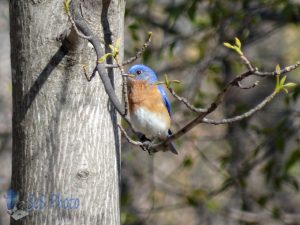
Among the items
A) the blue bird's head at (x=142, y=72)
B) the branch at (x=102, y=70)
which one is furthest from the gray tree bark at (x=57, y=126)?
the blue bird's head at (x=142, y=72)

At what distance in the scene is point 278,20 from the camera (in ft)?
21.8

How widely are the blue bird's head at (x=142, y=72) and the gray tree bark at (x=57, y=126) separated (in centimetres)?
185

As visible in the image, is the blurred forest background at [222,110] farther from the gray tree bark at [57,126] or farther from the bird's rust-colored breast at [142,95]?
the gray tree bark at [57,126]

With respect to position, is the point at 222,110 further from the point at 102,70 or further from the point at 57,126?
the point at 102,70

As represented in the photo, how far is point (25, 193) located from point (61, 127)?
11.9 inches

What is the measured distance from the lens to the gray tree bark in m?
2.73

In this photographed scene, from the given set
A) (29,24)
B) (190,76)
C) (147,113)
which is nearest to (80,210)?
(29,24)

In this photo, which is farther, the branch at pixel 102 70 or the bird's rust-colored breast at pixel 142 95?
the bird's rust-colored breast at pixel 142 95

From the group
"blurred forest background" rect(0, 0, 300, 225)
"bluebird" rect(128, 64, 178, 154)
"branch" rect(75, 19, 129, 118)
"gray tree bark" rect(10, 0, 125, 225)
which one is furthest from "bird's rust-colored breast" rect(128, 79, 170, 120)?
"branch" rect(75, 19, 129, 118)

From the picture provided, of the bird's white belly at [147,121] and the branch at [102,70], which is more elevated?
the branch at [102,70]

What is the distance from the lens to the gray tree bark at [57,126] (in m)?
2.73

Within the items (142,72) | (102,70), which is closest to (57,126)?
(102,70)

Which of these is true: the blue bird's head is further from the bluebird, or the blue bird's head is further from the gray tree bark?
the gray tree bark

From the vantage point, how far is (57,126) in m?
2.75
